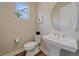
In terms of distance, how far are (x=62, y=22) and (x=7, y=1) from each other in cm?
84

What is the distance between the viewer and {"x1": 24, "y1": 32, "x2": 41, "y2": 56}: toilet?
57.0 inches

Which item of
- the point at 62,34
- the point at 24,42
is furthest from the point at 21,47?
the point at 62,34

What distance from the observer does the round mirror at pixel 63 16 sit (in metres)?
1.37

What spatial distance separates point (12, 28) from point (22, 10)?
30 centimetres

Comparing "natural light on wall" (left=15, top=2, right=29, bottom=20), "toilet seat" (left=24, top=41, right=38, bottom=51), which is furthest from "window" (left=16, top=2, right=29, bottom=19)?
"toilet seat" (left=24, top=41, right=38, bottom=51)

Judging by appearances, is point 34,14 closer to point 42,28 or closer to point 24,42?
point 42,28

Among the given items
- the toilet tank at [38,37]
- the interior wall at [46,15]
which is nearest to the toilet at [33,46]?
the toilet tank at [38,37]

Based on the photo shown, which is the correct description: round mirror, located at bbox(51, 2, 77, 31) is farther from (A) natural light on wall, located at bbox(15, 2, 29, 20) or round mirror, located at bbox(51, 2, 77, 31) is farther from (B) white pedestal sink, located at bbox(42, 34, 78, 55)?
(A) natural light on wall, located at bbox(15, 2, 29, 20)

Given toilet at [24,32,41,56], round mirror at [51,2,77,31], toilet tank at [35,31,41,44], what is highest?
round mirror at [51,2,77,31]

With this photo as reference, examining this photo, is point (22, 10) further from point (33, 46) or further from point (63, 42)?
point (63, 42)

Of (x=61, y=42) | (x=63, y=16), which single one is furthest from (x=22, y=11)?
(x=61, y=42)

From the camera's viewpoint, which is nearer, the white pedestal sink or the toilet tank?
the white pedestal sink

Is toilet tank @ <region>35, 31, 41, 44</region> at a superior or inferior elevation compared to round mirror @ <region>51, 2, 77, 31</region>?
inferior

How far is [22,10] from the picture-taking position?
1420 millimetres
